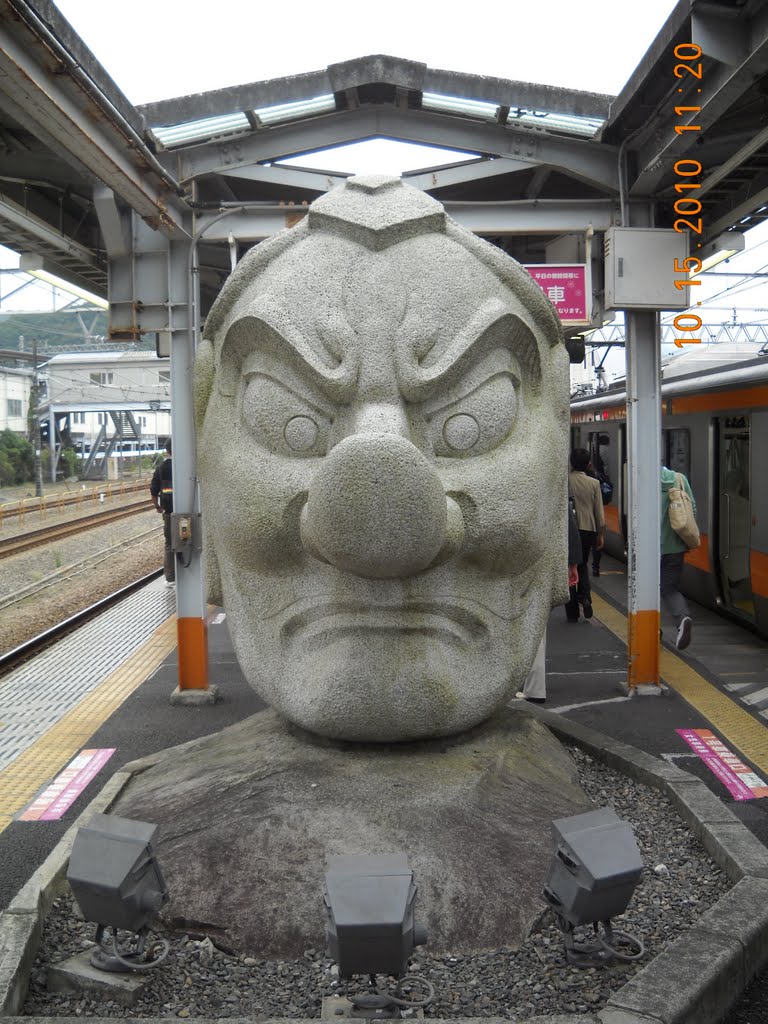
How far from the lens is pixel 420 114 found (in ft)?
20.5

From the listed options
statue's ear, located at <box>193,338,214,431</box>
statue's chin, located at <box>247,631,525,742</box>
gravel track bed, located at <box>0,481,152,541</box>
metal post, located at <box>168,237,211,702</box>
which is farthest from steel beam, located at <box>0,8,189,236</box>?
gravel track bed, located at <box>0,481,152,541</box>

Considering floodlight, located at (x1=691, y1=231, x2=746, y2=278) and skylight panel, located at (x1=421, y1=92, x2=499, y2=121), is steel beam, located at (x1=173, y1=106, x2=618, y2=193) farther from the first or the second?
floodlight, located at (x1=691, y1=231, x2=746, y2=278)

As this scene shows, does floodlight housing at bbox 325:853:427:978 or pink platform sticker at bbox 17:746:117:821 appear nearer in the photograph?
floodlight housing at bbox 325:853:427:978

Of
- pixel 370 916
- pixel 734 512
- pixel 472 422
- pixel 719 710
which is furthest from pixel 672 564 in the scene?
pixel 370 916

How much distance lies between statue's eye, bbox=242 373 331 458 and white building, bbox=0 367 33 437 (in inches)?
1530

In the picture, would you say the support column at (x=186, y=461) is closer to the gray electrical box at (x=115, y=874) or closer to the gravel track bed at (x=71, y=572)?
the gray electrical box at (x=115, y=874)

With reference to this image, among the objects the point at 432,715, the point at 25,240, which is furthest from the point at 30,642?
the point at 432,715

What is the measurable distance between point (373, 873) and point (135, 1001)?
98 centimetres

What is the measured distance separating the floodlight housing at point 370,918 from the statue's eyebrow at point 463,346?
1819 mm

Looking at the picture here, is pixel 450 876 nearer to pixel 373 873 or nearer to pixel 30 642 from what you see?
pixel 373 873

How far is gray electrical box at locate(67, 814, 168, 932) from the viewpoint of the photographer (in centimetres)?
282

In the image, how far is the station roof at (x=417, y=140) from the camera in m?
5.01
